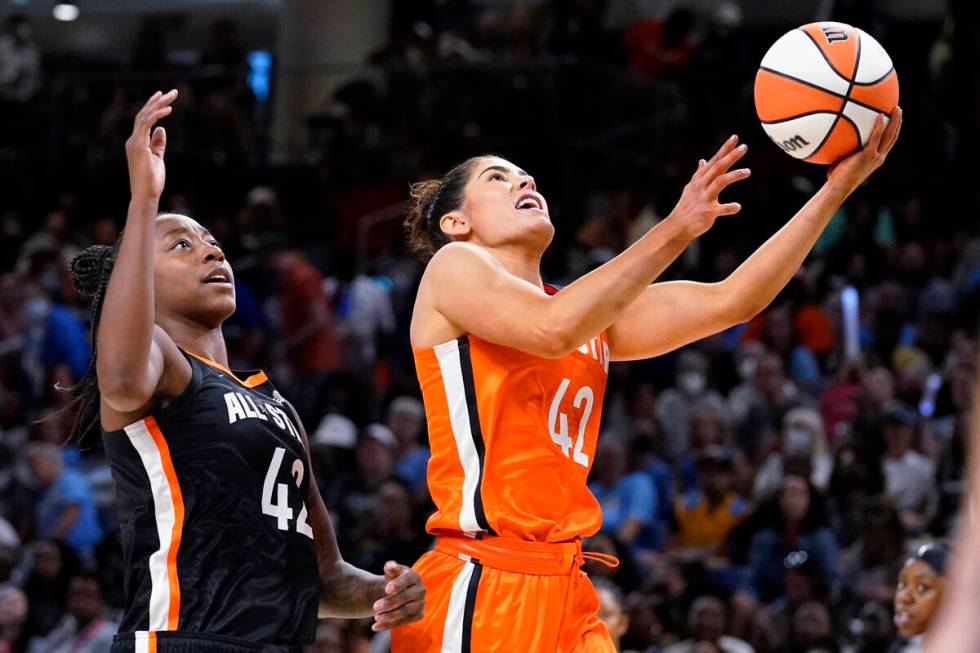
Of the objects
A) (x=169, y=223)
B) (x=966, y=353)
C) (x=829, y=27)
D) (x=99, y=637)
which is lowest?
(x=99, y=637)

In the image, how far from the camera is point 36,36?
23.0m

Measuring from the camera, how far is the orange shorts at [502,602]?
151 inches

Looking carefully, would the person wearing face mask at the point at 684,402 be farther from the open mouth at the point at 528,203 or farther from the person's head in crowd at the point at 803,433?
the open mouth at the point at 528,203

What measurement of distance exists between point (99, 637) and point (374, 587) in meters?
5.67

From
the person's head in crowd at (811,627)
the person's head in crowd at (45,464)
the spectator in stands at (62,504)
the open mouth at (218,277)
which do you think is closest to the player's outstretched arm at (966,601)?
the open mouth at (218,277)

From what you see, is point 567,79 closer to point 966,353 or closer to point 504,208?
point 966,353

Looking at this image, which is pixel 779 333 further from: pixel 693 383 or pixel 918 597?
pixel 918 597

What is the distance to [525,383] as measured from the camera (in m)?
4.00

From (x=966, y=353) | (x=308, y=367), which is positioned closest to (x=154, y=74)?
(x=308, y=367)

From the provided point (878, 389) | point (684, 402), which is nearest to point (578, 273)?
point (684, 402)

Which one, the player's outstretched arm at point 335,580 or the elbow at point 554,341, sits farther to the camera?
the player's outstretched arm at point 335,580

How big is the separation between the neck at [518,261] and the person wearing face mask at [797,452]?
571 cm

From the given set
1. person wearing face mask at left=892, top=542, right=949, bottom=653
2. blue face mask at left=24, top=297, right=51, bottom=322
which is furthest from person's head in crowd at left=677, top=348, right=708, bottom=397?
person wearing face mask at left=892, top=542, right=949, bottom=653

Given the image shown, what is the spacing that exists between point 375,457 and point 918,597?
566 centimetres
